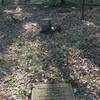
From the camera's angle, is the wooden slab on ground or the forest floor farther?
the forest floor

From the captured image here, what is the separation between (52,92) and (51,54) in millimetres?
1427

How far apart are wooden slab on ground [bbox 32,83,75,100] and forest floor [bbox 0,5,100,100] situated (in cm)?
15

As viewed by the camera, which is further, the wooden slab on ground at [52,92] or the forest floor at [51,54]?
the forest floor at [51,54]

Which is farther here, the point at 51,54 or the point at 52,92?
the point at 51,54

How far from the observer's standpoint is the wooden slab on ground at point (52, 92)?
14.1 feet

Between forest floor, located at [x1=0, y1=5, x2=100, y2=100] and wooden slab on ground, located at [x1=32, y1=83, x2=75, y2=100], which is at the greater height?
wooden slab on ground, located at [x1=32, y1=83, x2=75, y2=100]

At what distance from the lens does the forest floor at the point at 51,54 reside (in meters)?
4.77

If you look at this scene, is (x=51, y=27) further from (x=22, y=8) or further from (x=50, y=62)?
(x=22, y=8)

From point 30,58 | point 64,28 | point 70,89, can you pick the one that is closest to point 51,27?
point 64,28

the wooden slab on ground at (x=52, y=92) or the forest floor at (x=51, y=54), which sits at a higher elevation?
the wooden slab on ground at (x=52, y=92)

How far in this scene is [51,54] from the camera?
18.8 feet

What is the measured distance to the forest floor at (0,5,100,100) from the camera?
4.77 meters

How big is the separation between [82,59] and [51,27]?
1.72m

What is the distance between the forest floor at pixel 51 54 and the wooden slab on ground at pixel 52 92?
5.9 inches
